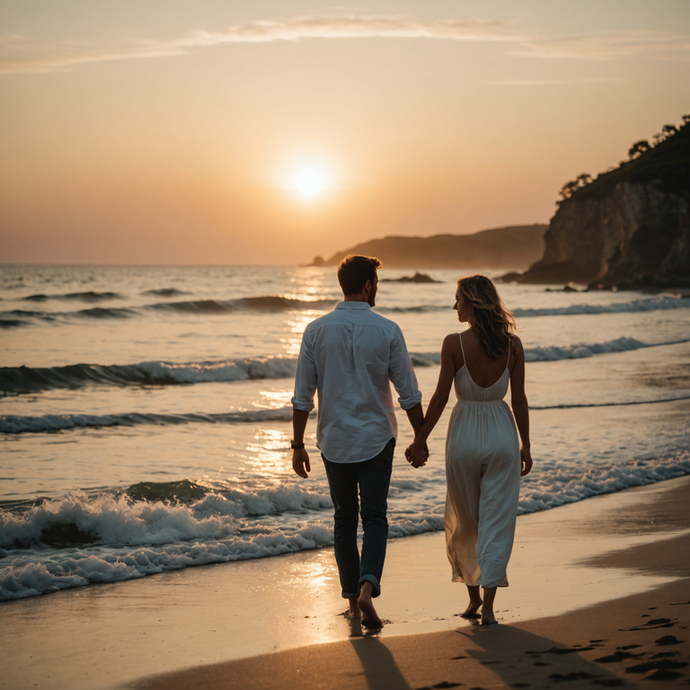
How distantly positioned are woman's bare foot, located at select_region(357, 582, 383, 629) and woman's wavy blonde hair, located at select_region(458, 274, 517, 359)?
1334mm

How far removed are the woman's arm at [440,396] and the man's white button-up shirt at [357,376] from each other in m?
0.11

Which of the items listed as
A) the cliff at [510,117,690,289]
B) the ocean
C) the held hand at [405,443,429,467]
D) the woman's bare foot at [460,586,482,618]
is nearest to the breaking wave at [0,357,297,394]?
the ocean

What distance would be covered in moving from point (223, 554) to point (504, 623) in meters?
2.44

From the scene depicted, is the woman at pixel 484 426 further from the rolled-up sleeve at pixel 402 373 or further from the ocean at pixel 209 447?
the ocean at pixel 209 447

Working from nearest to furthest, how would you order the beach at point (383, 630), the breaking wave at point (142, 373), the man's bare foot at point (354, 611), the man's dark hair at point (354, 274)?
the beach at point (383, 630), the man's dark hair at point (354, 274), the man's bare foot at point (354, 611), the breaking wave at point (142, 373)

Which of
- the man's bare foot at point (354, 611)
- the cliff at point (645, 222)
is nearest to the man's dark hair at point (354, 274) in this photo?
the man's bare foot at point (354, 611)

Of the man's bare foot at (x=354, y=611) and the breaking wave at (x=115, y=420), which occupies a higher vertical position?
the man's bare foot at (x=354, y=611)

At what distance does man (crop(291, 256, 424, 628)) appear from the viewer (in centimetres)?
348

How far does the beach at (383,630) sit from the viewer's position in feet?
9.23

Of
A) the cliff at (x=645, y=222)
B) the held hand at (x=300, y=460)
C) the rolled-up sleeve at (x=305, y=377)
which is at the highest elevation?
the cliff at (x=645, y=222)

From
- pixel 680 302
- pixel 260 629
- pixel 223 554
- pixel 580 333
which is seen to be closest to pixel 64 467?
pixel 223 554

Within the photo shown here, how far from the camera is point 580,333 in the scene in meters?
26.4

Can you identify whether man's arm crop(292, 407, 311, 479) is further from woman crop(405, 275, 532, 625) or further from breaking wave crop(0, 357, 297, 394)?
breaking wave crop(0, 357, 297, 394)

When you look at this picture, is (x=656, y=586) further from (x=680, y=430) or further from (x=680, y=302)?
(x=680, y=302)
